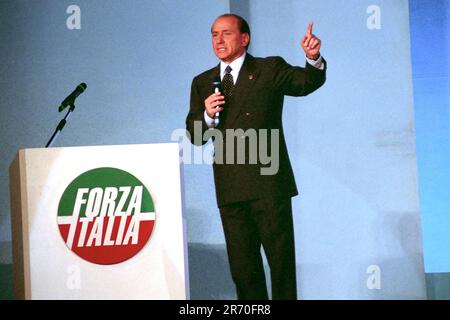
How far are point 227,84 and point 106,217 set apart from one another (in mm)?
1356

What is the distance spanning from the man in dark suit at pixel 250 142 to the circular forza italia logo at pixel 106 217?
1054 mm

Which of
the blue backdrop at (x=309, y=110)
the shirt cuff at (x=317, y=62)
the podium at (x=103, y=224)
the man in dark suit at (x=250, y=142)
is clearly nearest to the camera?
the podium at (x=103, y=224)

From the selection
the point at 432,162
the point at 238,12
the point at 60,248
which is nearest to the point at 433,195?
the point at 432,162

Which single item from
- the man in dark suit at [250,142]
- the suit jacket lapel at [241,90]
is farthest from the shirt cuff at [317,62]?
the suit jacket lapel at [241,90]

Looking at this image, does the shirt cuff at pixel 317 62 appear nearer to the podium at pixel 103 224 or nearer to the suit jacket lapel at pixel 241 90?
the suit jacket lapel at pixel 241 90

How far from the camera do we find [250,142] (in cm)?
354

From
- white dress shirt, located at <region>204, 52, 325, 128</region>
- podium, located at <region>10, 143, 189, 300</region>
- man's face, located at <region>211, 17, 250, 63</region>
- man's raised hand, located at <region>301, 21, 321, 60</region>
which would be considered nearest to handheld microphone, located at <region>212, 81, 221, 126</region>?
white dress shirt, located at <region>204, 52, 325, 128</region>

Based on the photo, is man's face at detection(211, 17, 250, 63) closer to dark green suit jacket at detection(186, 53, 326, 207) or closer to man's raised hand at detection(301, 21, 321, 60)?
dark green suit jacket at detection(186, 53, 326, 207)

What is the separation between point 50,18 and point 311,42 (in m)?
1.40

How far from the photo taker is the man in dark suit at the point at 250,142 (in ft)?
11.3

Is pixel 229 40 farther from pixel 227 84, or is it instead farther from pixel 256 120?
pixel 256 120

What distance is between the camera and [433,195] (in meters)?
3.72

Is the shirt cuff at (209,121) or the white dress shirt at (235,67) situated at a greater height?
the white dress shirt at (235,67)
